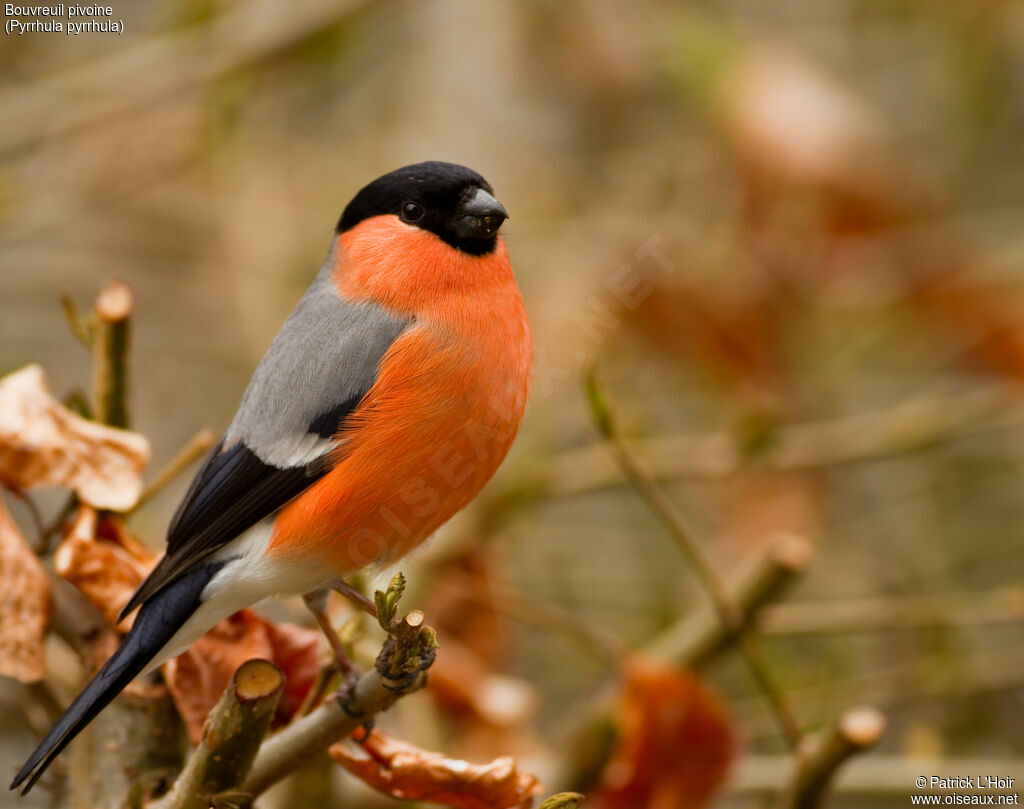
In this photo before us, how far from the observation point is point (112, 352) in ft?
7.11

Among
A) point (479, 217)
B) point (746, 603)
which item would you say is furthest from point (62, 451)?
point (746, 603)

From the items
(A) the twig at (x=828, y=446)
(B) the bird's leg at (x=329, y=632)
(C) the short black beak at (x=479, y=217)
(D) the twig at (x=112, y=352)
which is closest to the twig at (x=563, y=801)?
(B) the bird's leg at (x=329, y=632)

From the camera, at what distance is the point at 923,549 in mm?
4082

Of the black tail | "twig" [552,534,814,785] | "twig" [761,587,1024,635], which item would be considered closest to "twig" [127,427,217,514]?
the black tail

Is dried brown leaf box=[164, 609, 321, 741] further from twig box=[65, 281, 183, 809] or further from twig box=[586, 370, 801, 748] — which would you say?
twig box=[586, 370, 801, 748]

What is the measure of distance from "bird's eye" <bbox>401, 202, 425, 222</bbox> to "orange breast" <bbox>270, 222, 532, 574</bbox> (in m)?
0.18

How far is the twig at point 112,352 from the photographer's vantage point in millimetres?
2146

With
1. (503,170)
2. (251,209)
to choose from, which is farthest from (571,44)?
(251,209)

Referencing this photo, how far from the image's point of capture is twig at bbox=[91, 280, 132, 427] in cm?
215

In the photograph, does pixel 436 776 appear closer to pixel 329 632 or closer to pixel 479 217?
pixel 329 632

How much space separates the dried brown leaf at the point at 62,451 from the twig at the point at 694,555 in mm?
884

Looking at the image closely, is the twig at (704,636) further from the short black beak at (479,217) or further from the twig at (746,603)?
the short black beak at (479,217)
